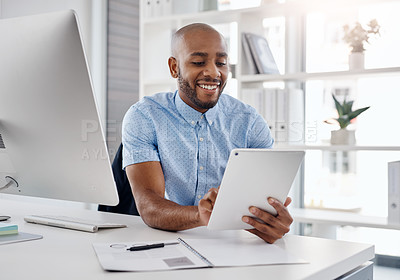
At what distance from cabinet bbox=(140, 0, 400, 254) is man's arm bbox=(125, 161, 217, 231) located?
139 centimetres

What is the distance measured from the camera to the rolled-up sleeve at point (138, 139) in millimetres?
1682

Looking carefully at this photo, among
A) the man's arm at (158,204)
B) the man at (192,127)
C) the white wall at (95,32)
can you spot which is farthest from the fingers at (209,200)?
the white wall at (95,32)

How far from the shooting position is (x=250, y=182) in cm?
111

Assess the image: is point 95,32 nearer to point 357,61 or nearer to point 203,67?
point 357,61

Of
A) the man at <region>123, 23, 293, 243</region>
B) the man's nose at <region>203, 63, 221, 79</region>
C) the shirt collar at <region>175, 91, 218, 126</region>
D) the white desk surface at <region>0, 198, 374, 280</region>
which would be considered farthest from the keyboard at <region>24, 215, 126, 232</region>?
the man's nose at <region>203, 63, 221, 79</region>

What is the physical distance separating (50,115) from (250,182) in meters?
0.49

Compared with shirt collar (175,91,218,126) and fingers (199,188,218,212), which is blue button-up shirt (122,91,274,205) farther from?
fingers (199,188,218,212)

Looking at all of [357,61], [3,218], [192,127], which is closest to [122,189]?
[192,127]

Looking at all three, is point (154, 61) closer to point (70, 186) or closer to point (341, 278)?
point (70, 186)

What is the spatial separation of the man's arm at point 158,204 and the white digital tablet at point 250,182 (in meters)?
0.07

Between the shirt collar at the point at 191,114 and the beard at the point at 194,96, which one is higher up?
the beard at the point at 194,96

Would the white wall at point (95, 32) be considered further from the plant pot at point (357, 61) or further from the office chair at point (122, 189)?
the office chair at point (122, 189)

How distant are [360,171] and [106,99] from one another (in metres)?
2.09

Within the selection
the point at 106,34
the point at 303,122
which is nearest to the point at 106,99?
the point at 106,34
